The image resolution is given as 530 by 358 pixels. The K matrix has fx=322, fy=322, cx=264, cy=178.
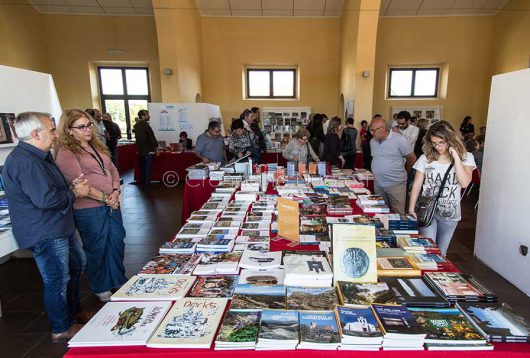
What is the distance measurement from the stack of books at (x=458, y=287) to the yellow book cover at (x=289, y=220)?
69 cm

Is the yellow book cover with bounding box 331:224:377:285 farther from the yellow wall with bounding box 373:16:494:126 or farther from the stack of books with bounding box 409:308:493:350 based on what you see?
the yellow wall with bounding box 373:16:494:126

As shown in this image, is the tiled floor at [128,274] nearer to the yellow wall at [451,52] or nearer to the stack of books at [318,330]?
the stack of books at [318,330]

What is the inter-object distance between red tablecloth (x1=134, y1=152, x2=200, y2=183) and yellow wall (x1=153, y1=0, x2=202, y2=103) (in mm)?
1652

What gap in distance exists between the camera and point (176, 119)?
24.2 feet

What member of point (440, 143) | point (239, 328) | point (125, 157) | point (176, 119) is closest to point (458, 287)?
point (239, 328)

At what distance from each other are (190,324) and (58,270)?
1261mm

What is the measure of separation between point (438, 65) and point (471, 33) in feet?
3.66

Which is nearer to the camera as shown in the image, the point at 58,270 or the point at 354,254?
the point at 354,254

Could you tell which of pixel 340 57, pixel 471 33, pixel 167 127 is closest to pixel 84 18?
pixel 167 127

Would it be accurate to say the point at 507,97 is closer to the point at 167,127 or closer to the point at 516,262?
the point at 516,262

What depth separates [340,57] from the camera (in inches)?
377

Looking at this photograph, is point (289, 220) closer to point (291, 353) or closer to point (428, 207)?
point (291, 353)

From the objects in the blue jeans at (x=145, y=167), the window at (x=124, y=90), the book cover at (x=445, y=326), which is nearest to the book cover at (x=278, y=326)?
the book cover at (x=445, y=326)

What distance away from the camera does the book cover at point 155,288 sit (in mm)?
1295
